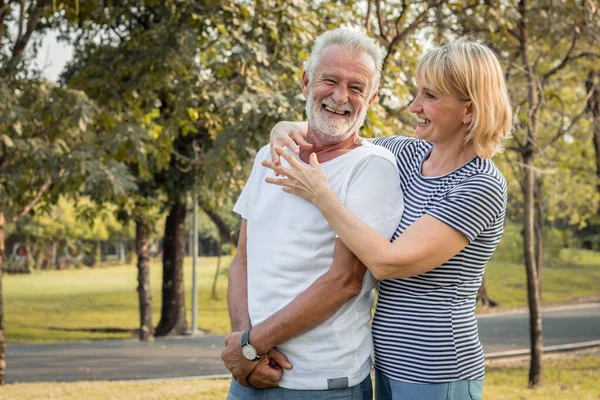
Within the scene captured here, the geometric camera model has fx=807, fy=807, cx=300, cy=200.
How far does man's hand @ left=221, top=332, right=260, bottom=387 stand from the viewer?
2757mm

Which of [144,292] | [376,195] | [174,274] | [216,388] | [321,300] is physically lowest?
[216,388]

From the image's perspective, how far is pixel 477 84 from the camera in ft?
8.64

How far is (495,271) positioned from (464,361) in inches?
1419

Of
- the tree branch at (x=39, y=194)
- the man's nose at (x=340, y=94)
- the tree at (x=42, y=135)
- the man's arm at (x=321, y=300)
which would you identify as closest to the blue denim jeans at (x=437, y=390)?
the man's arm at (x=321, y=300)

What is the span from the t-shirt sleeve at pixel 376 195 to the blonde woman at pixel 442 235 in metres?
0.05

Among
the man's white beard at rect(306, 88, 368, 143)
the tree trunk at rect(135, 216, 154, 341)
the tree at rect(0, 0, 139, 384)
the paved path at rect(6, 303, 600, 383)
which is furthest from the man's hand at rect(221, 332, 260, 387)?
the tree trunk at rect(135, 216, 154, 341)

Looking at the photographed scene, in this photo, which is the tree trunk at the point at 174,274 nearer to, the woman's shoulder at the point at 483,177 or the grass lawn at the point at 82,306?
the grass lawn at the point at 82,306

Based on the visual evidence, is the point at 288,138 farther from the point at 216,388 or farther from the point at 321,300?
the point at 216,388

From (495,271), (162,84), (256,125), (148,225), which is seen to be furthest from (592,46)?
(495,271)

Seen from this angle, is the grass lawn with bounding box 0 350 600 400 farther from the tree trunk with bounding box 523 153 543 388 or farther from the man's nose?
the man's nose

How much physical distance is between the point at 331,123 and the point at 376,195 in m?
0.32

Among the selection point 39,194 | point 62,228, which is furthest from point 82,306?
point 39,194

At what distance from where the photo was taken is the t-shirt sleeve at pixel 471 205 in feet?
8.52

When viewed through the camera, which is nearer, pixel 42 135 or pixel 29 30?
pixel 42 135
